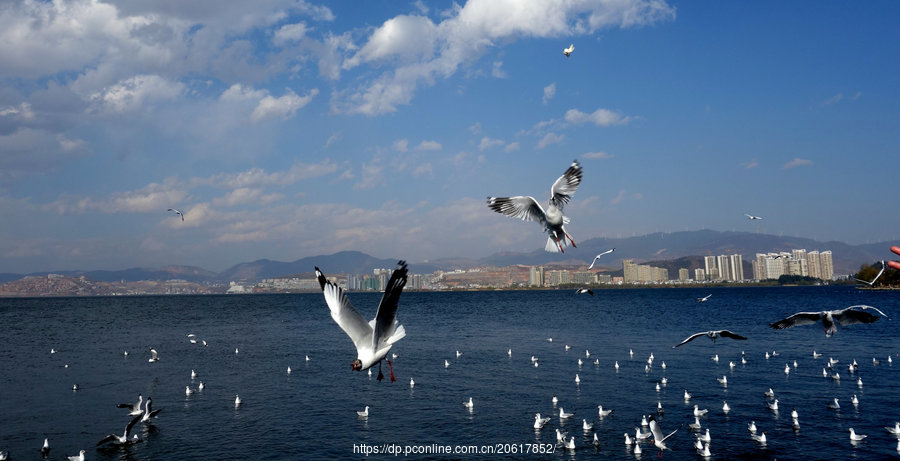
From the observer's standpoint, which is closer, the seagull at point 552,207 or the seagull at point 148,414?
the seagull at point 552,207

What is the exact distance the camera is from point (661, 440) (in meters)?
17.6

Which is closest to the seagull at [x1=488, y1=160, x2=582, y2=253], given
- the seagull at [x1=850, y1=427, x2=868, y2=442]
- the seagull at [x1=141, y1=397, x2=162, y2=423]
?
the seagull at [x1=850, y1=427, x2=868, y2=442]

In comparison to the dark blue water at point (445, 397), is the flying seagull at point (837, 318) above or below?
above

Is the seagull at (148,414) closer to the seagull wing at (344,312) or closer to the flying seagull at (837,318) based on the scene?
the seagull wing at (344,312)

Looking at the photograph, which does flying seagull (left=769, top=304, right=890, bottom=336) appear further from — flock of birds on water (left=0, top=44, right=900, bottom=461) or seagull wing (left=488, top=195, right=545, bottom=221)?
seagull wing (left=488, top=195, right=545, bottom=221)

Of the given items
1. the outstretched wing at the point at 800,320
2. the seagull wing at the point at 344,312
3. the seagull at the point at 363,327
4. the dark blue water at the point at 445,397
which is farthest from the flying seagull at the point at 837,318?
the dark blue water at the point at 445,397

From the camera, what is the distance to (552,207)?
1205 centimetres

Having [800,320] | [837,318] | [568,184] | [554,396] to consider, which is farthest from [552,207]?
[554,396]

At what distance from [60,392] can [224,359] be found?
11641 mm

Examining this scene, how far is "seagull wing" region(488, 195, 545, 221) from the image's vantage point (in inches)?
490

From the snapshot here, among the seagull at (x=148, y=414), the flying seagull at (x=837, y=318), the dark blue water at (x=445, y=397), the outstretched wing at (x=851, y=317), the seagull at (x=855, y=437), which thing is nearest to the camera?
the flying seagull at (x=837, y=318)

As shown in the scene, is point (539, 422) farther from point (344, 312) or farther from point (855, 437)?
point (344, 312)

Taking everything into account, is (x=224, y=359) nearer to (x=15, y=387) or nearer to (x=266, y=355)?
(x=266, y=355)

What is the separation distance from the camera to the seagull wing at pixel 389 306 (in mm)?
6945
